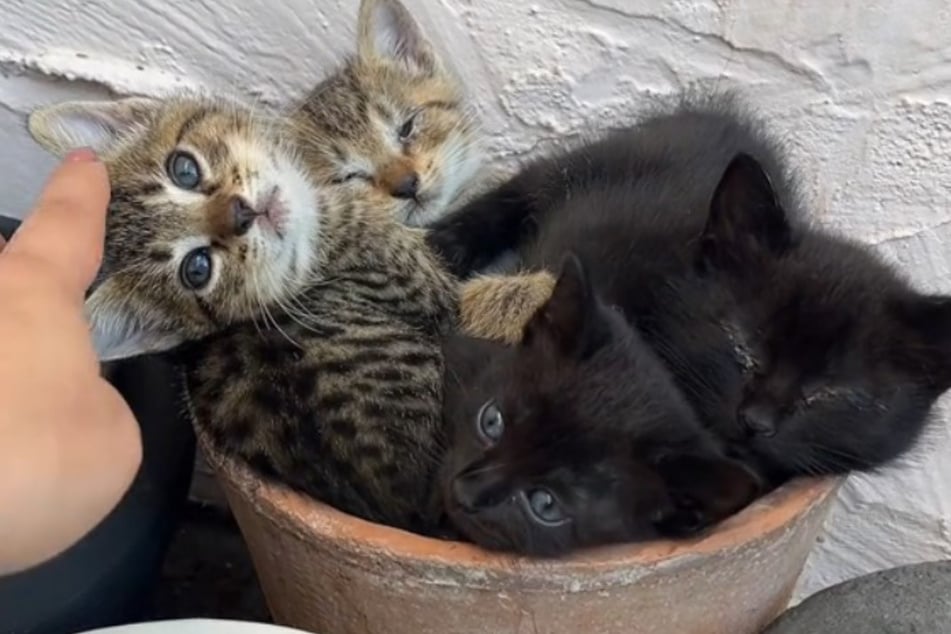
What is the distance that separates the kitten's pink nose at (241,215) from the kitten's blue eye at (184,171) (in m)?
0.04

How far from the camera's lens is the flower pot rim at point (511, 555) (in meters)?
0.89

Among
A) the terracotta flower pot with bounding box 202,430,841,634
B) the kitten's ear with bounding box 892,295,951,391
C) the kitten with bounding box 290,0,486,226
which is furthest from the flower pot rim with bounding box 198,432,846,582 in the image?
the kitten with bounding box 290,0,486,226

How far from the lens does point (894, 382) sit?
3.04ft

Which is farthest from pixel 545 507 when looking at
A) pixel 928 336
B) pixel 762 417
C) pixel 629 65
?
pixel 629 65

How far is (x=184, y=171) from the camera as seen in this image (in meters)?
1.12

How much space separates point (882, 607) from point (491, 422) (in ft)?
1.44

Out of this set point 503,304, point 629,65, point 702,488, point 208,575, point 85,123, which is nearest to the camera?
point 702,488

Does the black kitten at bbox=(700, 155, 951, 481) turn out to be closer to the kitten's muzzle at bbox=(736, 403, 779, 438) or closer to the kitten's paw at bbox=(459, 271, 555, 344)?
the kitten's muzzle at bbox=(736, 403, 779, 438)

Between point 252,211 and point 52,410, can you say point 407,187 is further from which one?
point 52,410

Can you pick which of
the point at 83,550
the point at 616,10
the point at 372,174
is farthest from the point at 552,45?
the point at 83,550

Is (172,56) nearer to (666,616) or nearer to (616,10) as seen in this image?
(616,10)

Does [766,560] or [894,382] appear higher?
[894,382]

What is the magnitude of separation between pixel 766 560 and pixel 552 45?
1.76 feet

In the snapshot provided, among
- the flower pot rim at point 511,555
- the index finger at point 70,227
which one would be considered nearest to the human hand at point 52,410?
the index finger at point 70,227
